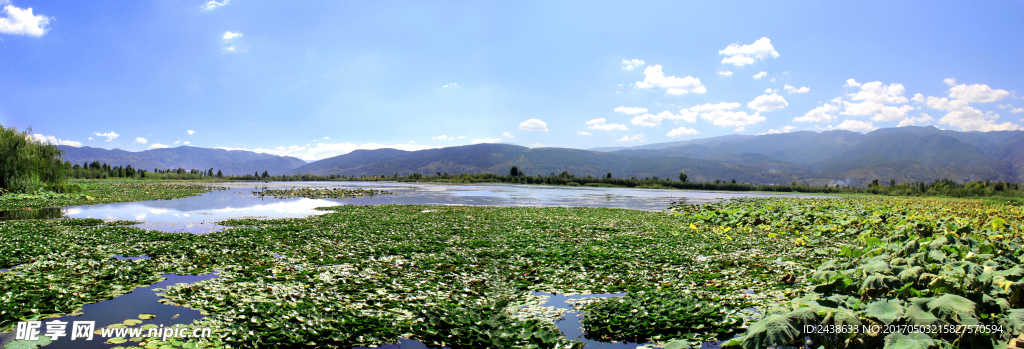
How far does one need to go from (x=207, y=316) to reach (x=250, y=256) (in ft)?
15.3

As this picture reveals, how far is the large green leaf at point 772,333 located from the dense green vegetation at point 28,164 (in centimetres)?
4232

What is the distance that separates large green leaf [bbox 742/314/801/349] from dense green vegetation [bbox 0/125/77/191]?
42324 millimetres

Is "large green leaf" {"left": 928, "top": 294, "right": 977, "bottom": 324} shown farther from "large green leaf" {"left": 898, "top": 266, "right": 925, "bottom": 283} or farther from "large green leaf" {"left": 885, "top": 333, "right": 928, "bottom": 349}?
"large green leaf" {"left": 898, "top": 266, "right": 925, "bottom": 283}

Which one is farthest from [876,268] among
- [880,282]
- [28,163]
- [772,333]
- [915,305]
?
[28,163]

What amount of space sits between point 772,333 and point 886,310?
1651 mm

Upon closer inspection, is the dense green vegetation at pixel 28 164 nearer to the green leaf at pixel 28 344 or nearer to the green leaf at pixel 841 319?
the green leaf at pixel 28 344

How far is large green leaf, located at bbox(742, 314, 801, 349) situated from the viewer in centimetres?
422

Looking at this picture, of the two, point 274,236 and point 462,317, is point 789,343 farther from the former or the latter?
point 274,236

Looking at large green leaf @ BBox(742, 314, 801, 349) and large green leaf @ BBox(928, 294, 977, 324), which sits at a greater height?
large green leaf @ BBox(928, 294, 977, 324)

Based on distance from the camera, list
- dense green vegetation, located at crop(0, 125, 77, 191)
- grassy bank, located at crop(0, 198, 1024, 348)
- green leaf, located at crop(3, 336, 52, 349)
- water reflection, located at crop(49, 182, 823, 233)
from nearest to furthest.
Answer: green leaf, located at crop(3, 336, 52, 349) < grassy bank, located at crop(0, 198, 1024, 348) < water reflection, located at crop(49, 182, 823, 233) < dense green vegetation, located at crop(0, 125, 77, 191)

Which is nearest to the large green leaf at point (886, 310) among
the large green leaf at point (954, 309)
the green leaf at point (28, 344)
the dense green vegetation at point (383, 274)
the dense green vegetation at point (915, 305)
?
the dense green vegetation at point (915, 305)

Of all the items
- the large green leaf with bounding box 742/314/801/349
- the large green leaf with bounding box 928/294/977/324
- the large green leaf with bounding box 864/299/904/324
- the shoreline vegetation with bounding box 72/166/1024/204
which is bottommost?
the large green leaf with bounding box 742/314/801/349

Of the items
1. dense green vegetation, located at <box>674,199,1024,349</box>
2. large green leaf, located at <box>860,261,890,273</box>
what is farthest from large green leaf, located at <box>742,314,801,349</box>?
large green leaf, located at <box>860,261,890,273</box>

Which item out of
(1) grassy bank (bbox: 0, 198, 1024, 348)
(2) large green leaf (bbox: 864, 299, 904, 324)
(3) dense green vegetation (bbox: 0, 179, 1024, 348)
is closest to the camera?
(2) large green leaf (bbox: 864, 299, 904, 324)
